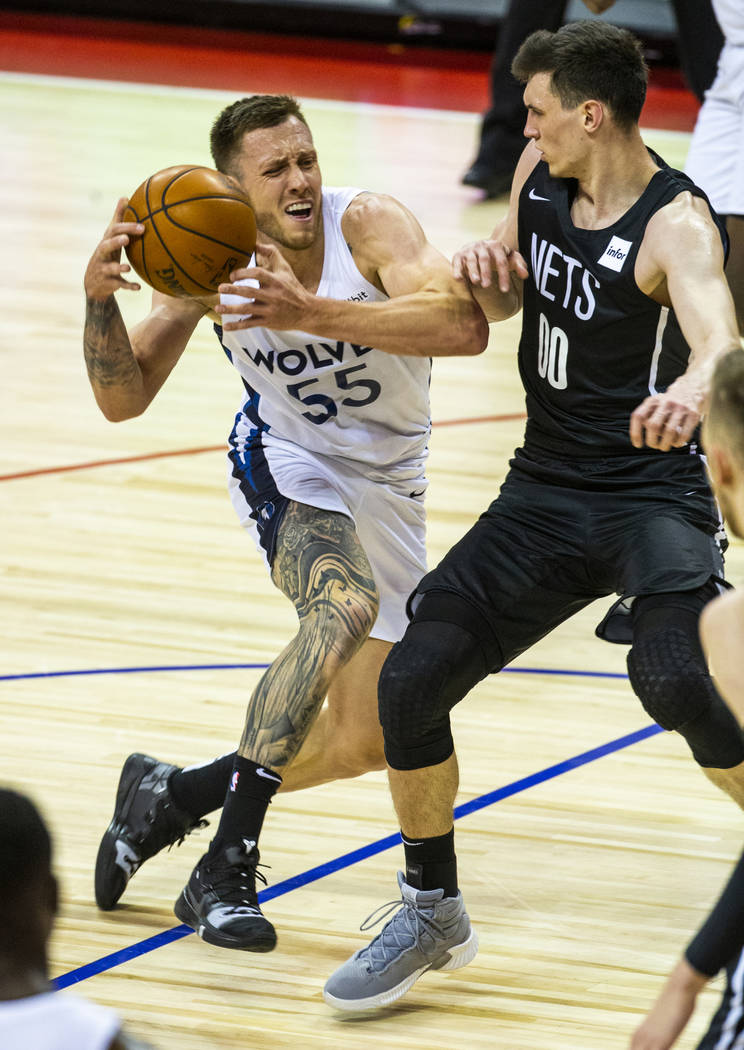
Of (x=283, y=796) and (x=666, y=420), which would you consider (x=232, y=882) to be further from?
(x=666, y=420)

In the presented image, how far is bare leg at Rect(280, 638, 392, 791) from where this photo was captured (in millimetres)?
4094

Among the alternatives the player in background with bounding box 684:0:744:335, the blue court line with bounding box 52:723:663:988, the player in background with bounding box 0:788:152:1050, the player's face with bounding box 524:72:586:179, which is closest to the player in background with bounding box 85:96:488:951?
the blue court line with bounding box 52:723:663:988

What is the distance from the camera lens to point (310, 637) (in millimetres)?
3693

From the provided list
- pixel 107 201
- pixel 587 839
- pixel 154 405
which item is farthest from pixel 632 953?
pixel 107 201

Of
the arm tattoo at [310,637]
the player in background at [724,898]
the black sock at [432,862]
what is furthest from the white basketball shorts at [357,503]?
the player in background at [724,898]

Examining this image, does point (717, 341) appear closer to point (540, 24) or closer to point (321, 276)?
point (321, 276)

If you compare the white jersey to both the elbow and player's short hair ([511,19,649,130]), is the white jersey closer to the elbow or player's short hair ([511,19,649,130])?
the elbow

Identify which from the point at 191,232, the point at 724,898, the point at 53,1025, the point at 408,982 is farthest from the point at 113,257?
the point at 53,1025

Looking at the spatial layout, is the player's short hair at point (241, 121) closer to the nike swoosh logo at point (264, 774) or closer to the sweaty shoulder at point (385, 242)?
the sweaty shoulder at point (385, 242)

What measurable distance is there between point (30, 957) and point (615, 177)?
2.50 meters

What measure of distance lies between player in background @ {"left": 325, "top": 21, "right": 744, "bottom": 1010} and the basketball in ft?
1.75

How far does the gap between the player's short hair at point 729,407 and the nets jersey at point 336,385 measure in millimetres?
1868

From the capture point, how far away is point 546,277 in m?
3.89

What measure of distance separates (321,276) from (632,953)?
179cm
